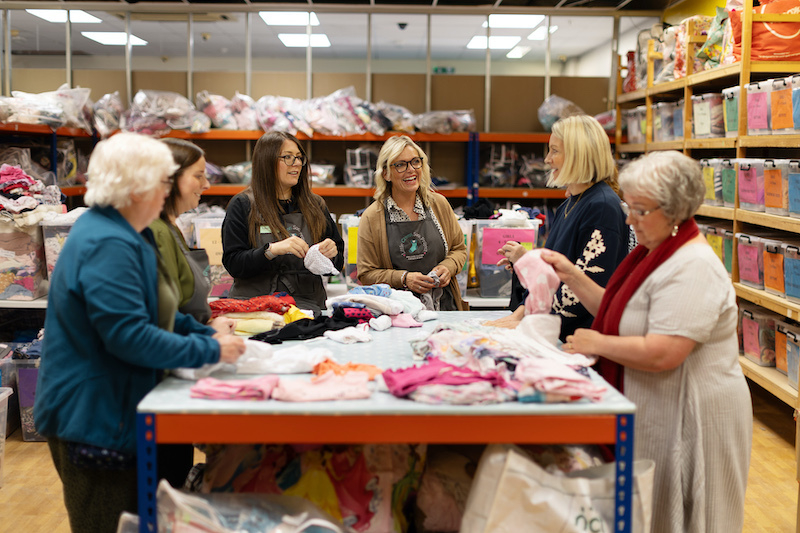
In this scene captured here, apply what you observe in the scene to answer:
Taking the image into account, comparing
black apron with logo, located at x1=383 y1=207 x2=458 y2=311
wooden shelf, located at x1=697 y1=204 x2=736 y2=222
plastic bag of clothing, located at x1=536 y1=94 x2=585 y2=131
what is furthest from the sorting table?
plastic bag of clothing, located at x1=536 y1=94 x2=585 y2=131

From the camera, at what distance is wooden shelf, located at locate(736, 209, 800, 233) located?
392cm

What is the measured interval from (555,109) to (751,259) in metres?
2.95

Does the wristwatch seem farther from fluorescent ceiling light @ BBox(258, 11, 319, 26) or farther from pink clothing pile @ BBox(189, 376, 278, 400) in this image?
fluorescent ceiling light @ BBox(258, 11, 319, 26)

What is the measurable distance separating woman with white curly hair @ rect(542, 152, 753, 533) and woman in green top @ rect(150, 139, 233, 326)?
135 centimetres

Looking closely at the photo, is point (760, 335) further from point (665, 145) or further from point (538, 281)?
point (538, 281)

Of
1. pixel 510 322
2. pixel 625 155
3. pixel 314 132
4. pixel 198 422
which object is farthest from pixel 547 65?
pixel 198 422

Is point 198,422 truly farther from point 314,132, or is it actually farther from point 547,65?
point 547,65

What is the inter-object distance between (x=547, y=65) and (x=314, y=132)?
2754 mm

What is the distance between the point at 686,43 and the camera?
546 cm

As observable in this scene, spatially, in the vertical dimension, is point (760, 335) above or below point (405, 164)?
below

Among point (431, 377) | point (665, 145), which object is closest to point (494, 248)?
point (665, 145)

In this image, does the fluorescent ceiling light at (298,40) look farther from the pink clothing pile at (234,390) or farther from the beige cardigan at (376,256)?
the pink clothing pile at (234,390)

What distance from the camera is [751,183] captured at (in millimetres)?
4473

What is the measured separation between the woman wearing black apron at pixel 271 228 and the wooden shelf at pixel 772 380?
111 inches
